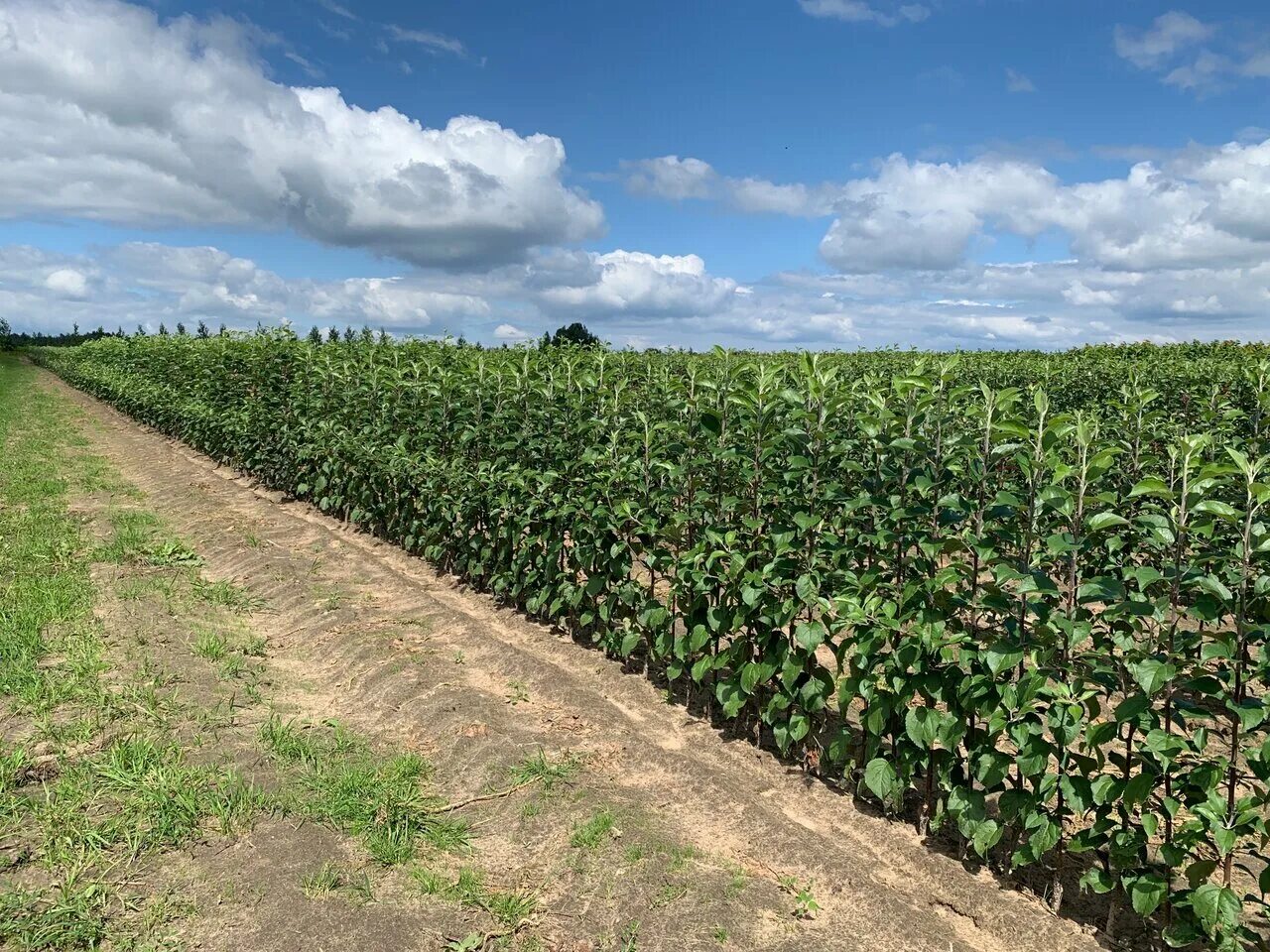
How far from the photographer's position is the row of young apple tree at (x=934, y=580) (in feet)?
9.82

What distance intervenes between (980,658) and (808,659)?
3.81 feet

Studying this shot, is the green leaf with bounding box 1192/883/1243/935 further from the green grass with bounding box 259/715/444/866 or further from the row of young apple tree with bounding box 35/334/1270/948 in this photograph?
the green grass with bounding box 259/715/444/866

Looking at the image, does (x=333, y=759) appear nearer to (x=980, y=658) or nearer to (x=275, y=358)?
(x=980, y=658)

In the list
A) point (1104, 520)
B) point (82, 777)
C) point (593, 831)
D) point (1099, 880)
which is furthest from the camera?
point (82, 777)

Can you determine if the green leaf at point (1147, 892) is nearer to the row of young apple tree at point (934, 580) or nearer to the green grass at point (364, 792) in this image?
the row of young apple tree at point (934, 580)

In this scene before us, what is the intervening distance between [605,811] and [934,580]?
1.94 m

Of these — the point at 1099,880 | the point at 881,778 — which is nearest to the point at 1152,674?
the point at 1099,880

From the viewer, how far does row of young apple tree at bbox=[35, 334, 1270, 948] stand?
9.82 feet

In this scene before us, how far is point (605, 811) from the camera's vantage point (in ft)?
13.1

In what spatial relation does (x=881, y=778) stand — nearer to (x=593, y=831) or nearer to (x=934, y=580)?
(x=934, y=580)

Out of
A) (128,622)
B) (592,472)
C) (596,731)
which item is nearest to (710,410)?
(592,472)

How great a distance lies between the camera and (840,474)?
489 centimetres

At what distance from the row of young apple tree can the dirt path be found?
10.7 inches

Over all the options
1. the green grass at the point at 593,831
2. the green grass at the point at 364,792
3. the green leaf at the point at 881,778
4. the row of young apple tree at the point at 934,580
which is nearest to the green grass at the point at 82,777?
the green grass at the point at 364,792
